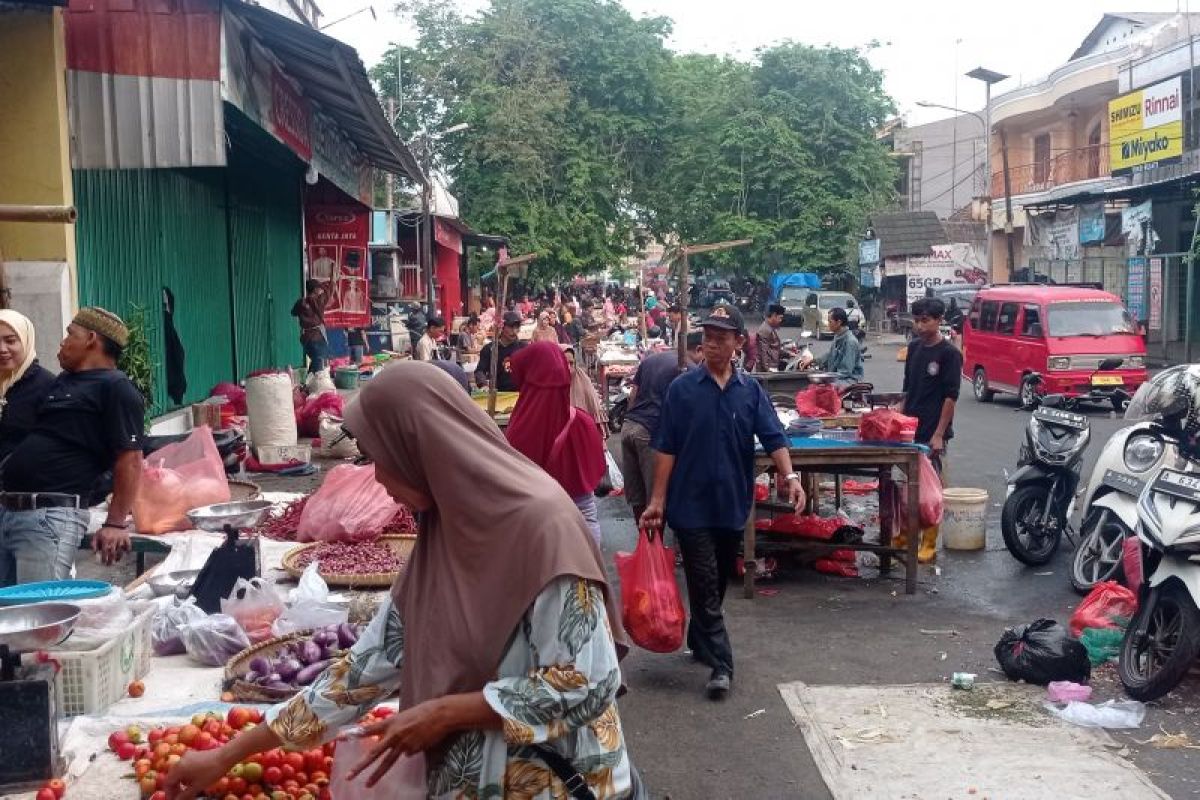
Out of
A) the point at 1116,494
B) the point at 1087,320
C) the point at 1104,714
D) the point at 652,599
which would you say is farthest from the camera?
the point at 1087,320

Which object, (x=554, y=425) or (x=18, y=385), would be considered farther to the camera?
(x=554, y=425)

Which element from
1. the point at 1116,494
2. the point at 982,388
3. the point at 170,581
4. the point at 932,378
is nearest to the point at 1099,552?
the point at 1116,494

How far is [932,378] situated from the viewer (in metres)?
9.44

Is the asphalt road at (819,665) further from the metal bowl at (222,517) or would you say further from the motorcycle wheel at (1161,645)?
the metal bowl at (222,517)

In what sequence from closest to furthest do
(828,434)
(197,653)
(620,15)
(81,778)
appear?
(81,778) → (197,653) → (828,434) → (620,15)

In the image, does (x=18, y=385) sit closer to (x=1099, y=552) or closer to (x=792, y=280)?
(x=1099, y=552)

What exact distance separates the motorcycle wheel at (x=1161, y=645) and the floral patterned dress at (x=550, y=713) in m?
4.11

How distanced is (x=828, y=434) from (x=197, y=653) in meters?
5.09

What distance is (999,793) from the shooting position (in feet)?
16.0

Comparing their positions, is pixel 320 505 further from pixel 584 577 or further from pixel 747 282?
pixel 747 282

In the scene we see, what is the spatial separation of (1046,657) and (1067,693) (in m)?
0.24

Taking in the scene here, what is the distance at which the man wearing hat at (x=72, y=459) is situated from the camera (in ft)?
18.1

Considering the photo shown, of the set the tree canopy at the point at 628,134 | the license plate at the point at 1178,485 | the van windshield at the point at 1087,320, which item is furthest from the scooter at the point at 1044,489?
the tree canopy at the point at 628,134

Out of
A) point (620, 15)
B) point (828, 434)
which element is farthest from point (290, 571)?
point (620, 15)
